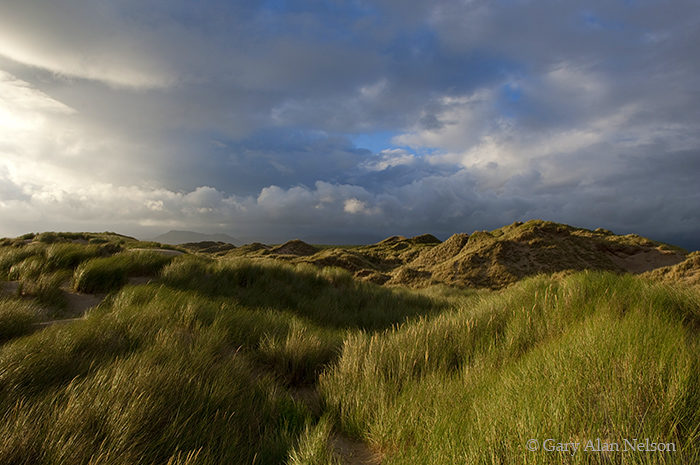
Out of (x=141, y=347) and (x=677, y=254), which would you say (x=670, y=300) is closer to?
(x=141, y=347)

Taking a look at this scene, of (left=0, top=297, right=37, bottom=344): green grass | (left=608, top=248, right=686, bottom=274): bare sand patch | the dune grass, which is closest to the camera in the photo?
the dune grass

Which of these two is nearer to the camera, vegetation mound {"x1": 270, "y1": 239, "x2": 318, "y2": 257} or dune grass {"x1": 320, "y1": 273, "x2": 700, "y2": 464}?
dune grass {"x1": 320, "y1": 273, "x2": 700, "y2": 464}

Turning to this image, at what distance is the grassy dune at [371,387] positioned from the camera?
4.72ft

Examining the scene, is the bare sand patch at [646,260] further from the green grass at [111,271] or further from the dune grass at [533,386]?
the green grass at [111,271]

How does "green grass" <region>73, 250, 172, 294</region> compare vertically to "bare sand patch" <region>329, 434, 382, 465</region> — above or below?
above

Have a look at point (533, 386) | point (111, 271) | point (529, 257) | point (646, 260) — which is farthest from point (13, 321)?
point (646, 260)

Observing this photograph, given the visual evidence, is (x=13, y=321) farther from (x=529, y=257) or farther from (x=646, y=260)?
(x=646, y=260)

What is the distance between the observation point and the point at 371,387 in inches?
93.2

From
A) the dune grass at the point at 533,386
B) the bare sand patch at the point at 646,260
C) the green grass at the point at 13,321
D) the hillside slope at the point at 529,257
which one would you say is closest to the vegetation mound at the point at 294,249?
the hillside slope at the point at 529,257

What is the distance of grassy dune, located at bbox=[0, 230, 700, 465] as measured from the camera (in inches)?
56.6

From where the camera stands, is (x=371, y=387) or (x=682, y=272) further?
(x=682, y=272)

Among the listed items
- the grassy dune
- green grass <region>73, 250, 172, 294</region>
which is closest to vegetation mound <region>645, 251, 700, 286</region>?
the grassy dune

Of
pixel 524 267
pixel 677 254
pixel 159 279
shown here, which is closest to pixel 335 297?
pixel 159 279

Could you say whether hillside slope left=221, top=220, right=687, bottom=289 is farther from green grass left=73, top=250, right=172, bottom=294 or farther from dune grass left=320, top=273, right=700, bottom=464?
dune grass left=320, top=273, right=700, bottom=464
